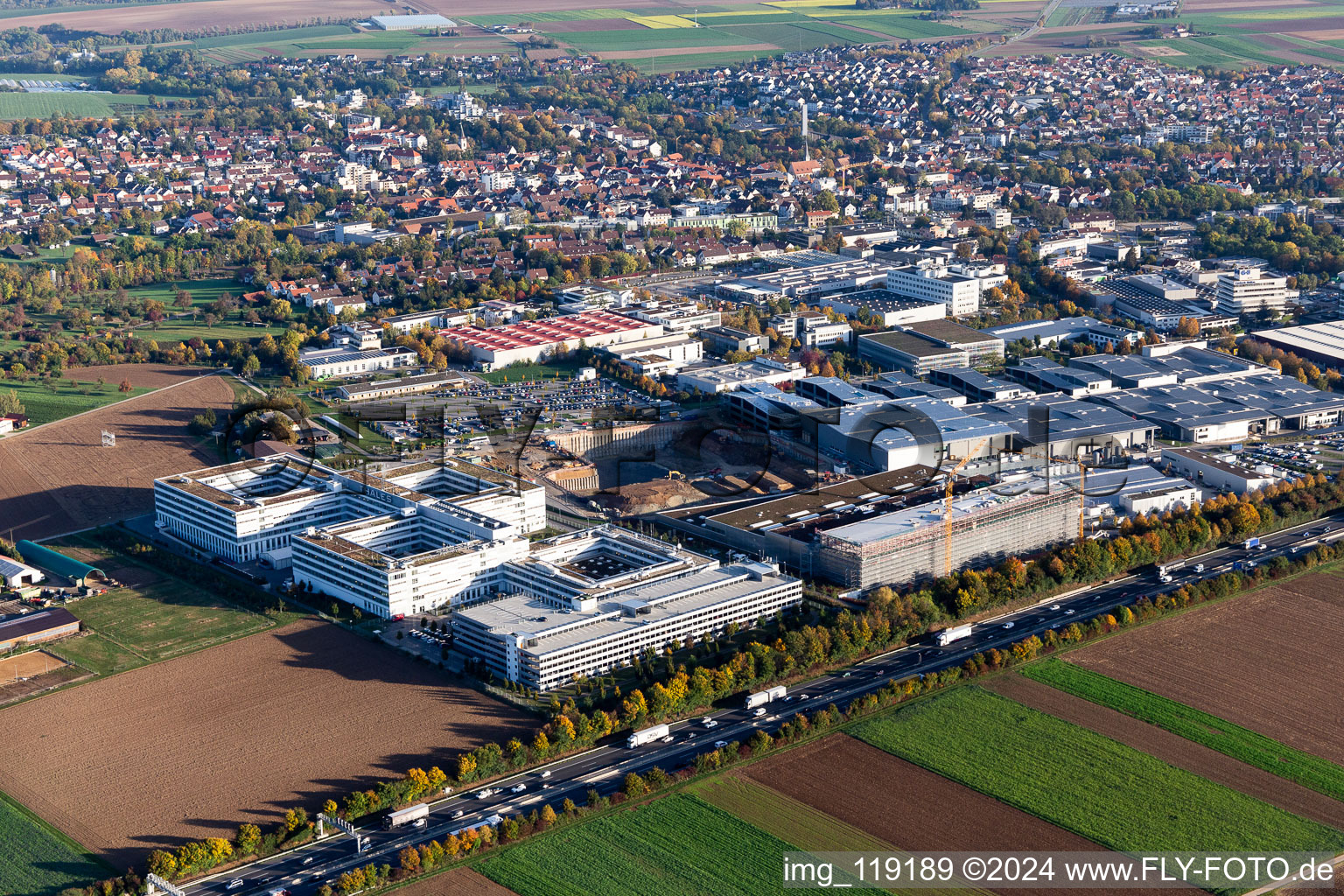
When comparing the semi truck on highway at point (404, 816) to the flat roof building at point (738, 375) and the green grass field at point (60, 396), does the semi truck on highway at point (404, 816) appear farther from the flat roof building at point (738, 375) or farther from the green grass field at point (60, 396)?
the green grass field at point (60, 396)

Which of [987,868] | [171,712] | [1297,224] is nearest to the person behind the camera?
[987,868]

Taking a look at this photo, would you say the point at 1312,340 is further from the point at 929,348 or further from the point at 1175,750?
the point at 1175,750

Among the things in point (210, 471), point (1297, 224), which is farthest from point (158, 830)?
point (1297, 224)

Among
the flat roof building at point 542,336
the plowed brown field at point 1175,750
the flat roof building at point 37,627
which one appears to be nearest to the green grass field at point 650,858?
the plowed brown field at point 1175,750

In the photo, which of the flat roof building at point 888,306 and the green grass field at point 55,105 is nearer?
the flat roof building at point 888,306

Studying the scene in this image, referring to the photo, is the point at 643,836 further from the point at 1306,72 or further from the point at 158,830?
the point at 1306,72

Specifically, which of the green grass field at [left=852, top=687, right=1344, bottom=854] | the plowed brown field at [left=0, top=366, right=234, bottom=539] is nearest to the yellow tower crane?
the green grass field at [left=852, top=687, right=1344, bottom=854]

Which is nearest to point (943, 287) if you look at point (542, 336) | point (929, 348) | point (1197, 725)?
point (929, 348)
